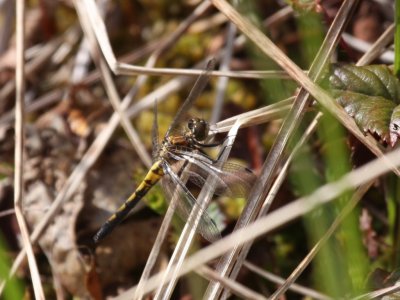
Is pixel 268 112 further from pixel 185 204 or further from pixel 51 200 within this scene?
pixel 51 200

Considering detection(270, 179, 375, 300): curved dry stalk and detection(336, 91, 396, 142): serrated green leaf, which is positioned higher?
detection(336, 91, 396, 142): serrated green leaf

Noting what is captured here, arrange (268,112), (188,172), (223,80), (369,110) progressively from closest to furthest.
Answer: (369,110), (268,112), (188,172), (223,80)

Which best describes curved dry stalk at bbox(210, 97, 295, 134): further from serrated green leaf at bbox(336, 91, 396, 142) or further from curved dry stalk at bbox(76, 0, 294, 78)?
serrated green leaf at bbox(336, 91, 396, 142)

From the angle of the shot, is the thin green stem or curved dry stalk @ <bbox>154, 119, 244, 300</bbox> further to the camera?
the thin green stem

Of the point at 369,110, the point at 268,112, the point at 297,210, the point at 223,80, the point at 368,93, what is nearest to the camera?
the point at 297,210

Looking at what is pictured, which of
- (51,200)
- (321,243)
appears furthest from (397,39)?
(51,200)

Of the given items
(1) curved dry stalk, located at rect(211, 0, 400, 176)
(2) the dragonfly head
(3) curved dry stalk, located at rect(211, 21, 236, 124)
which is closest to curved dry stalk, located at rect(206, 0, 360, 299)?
(1) curved dry stalk, located at rect(211, 0, 400, 176)

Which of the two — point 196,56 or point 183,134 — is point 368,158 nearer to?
point 183,134
